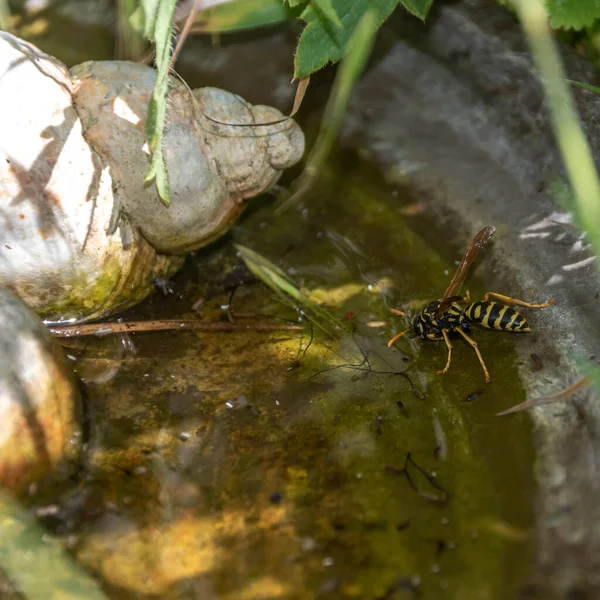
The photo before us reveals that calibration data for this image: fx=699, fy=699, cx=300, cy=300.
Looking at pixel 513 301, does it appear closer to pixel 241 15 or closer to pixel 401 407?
pixel 401 407

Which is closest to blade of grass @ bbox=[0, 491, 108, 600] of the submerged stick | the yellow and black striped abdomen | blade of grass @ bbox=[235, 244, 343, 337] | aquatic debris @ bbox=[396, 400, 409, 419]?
the submerged stick

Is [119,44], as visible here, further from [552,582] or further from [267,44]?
[552,582]

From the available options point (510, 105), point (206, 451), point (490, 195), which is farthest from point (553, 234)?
point (206, 451)

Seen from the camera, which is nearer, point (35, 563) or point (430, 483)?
point (35, 563)

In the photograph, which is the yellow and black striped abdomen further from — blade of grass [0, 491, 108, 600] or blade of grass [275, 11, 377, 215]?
blade of grass [0, 491, 108, 600]

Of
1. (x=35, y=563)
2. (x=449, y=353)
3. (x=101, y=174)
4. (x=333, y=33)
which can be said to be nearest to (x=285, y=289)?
(x=449, y=353)

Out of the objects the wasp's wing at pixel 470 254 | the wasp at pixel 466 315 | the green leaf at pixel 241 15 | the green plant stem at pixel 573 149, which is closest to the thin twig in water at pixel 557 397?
the wasp at pixel 466 315

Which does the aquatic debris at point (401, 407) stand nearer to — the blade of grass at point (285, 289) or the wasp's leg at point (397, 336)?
the wasp's leg at point (397, 336)
